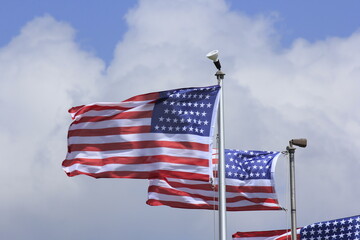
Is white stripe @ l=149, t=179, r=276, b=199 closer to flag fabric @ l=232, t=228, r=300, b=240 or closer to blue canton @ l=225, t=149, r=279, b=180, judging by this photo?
blue canton @ l=225, t=149, r=279, b=180

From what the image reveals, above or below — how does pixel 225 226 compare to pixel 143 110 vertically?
below

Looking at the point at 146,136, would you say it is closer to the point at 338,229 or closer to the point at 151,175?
the point at 151,175

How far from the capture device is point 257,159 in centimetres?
3912

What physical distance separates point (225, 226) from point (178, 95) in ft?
14.8

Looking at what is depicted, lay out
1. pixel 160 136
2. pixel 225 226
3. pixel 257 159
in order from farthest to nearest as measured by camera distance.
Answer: pixel 257 159 < pixel 160 136 < pixel 225 226

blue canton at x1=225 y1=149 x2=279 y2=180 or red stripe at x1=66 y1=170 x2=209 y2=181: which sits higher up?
blue canton at x1=225 y1=149 x2=279 y2=180

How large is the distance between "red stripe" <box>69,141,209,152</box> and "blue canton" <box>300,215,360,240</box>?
12.7 metres

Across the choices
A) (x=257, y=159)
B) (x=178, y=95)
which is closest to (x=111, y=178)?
(x=178, y=95)

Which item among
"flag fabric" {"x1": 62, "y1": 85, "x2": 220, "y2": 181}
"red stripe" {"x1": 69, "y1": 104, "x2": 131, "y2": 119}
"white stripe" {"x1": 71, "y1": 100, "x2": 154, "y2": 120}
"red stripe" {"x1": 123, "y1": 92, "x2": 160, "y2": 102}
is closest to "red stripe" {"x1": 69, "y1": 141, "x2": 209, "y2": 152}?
"flag fabric" {"x1": 62, "y1": 85, "x2": 220, "y2": 181}

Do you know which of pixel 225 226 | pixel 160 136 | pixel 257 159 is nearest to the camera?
pixel 225 226

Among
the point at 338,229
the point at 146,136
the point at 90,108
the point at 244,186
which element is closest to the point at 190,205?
the point at 244,186

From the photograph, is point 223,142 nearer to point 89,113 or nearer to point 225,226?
point 225,226

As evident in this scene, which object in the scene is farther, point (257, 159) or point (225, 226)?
point (257, 159)

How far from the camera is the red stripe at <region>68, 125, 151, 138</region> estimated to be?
31.9 meters
